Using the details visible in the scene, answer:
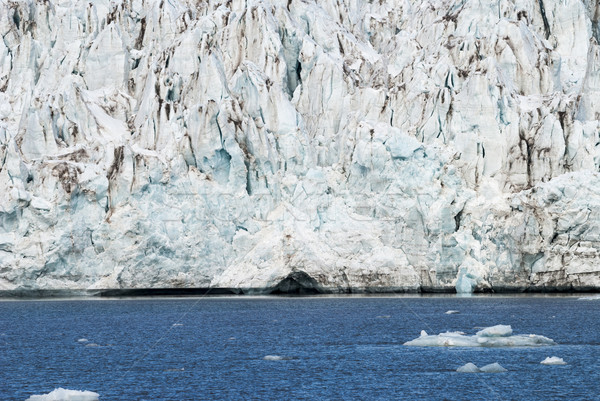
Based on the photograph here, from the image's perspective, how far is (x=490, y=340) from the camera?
1479 inches

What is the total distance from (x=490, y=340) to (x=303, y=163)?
30784 mm

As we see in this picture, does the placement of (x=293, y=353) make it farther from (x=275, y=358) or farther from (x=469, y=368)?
(x=469, y=368)

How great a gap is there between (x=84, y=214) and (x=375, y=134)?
65.7 feet

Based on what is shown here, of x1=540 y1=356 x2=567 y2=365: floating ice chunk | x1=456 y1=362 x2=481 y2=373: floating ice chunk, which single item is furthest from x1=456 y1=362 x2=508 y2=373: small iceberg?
x1=540 y1=356 x2=567 y2=365: floating ice chunk

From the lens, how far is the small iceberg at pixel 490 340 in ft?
123

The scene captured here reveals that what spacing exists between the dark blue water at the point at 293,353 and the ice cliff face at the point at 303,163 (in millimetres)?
3027

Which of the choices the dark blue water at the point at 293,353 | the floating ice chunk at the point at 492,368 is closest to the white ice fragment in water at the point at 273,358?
the dark blue water at the point at 293,353

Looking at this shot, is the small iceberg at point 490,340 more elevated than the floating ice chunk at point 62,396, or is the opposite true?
the small iceberg at point 490,340

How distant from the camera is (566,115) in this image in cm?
6494

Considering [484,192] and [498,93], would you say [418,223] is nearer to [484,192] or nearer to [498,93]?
[484,192]

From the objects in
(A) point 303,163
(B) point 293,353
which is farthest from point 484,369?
(A) point 303,163

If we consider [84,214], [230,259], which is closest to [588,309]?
[230,259]

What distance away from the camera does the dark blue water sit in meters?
29.6

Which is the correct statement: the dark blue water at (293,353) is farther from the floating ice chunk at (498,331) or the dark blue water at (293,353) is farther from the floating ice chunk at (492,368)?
the floating ice chunk at (498,331)
